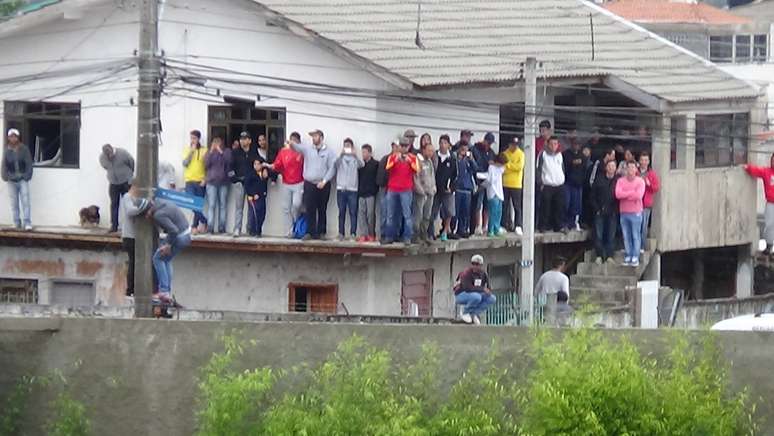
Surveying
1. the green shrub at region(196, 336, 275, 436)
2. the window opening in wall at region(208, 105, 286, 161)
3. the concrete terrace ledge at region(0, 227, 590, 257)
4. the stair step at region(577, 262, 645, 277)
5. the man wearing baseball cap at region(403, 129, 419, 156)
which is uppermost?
the window opening in wall at region(208, 105, 286, 161)

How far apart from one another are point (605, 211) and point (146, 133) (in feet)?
32.7

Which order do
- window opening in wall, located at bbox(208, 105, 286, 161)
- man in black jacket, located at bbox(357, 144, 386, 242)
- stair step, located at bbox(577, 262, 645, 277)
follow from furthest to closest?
1. stair step, located at bbox(577, 262, 645, 277)
2. window opening in wall, located at bbox(208, 105, 286, 161)
3. man in black jacket, located at bbox(357, 144, 386, 242)

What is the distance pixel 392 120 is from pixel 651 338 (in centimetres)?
1324

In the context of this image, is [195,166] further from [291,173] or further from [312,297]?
[312,297]

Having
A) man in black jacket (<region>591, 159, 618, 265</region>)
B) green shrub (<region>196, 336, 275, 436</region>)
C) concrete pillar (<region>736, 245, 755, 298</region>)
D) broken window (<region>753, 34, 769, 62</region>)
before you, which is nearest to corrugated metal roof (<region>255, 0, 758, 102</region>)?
man in black jacket (<region>591, 159, 618, 265</region>)

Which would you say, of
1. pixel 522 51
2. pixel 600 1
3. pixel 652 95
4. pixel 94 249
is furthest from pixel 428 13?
pixel 600 1

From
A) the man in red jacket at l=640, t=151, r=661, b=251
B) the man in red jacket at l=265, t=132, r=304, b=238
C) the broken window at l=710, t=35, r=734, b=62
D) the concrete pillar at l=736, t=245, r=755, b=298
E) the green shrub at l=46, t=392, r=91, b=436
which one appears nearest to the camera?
the green shrub at l=46, t=392, r=91, b=436

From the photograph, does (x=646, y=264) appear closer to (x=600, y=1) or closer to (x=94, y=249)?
(x=94, y=249)

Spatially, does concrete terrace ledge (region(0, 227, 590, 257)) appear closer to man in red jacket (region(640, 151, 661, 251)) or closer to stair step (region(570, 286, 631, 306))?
stair step (region(570, 286, 631, 306))

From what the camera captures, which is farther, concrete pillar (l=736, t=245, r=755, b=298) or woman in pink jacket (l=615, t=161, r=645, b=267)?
concrete pillar (l=736, t=245, r=755, b=298)

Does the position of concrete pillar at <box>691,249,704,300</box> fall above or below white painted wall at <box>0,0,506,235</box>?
below

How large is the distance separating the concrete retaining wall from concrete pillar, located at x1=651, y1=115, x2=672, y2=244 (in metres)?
16.0

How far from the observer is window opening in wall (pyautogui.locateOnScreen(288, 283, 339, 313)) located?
3155 cm

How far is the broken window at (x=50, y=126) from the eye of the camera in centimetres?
3250
